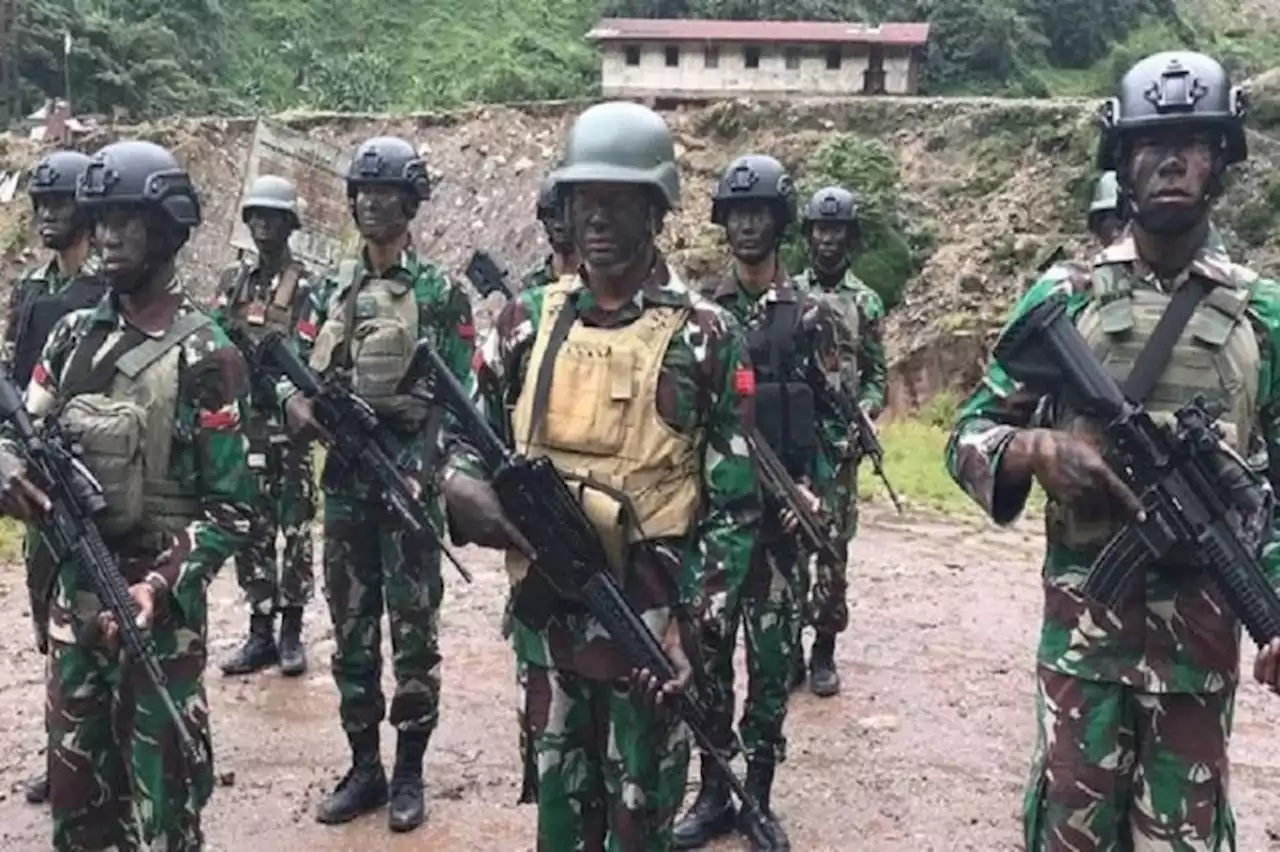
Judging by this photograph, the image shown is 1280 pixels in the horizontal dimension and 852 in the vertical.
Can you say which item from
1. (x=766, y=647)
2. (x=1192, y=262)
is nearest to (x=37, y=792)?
(x=766, y=647)

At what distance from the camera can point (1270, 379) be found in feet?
10.6

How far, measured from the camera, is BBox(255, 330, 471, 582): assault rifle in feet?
16.4

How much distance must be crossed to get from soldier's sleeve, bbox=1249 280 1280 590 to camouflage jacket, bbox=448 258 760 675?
121 cm

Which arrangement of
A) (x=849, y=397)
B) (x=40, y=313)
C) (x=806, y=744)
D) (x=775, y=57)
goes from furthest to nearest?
(x=775, y=57)
(x=849, y=397)
(x=806, y=744)
(x=40, y=313)

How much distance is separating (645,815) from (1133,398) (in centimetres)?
155

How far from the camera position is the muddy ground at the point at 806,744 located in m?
5.29

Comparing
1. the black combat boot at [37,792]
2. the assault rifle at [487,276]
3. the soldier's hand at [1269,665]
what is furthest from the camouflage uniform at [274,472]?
the soldier's hand at [1269,665]

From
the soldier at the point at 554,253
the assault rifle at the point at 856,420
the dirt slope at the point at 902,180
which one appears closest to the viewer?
the assault rifle at the point at 856,420

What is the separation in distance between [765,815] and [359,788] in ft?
4.99

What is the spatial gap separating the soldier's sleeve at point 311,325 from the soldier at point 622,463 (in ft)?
6.29

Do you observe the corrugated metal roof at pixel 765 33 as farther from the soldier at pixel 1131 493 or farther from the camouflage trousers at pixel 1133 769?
the camouflage trousers at pixel 1133 769

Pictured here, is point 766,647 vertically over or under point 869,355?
under

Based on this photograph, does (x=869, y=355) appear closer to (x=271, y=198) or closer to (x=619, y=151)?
(x=271, y=198)

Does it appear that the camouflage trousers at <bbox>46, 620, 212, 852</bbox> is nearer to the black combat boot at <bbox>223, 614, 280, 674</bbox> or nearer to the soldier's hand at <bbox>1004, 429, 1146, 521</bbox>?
the soldier's hand at <bbox>1004, 429, 1146, 521</bbox>
